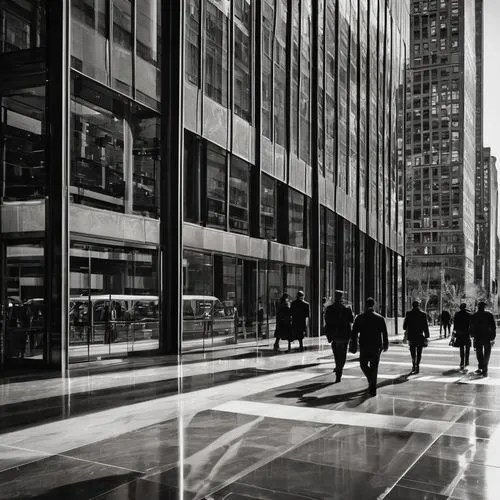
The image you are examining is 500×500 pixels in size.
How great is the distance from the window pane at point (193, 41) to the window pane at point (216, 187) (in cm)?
241

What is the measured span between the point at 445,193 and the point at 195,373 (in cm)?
14812

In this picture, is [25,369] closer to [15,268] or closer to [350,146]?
[15,268]

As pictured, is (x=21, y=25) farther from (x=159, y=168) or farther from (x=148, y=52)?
(x=159, y=168)

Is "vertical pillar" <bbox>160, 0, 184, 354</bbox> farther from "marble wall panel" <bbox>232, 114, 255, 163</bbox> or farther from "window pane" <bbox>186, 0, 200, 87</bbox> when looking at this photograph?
"marble wall panel" <bbox>232, 114, 255, 163</bbox>

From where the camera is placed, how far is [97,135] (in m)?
15.3

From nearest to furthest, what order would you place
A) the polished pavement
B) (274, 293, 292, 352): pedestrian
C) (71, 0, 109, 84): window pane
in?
1. the polished pavement
2. (71, 0, 109, 84): window pane
3. (274, 293, 292, 352): pedestrian

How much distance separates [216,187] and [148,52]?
5.01m

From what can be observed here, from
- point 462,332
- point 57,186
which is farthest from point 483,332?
point 57,186

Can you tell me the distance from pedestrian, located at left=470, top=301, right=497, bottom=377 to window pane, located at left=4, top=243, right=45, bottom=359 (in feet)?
32.2

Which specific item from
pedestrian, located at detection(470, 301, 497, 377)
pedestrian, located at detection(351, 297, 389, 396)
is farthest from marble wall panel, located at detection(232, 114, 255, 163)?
pedestrian, located at detection(351, 297, 389, 396)

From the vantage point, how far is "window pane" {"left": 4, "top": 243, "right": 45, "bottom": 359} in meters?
13.6

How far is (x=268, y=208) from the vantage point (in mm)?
24281

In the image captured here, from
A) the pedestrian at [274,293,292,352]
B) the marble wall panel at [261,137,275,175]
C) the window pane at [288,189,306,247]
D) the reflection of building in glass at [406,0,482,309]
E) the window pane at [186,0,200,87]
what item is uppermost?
the reflection of building in glass at [406,0,482,309]

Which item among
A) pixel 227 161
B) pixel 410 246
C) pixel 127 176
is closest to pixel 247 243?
pixel 227 161
